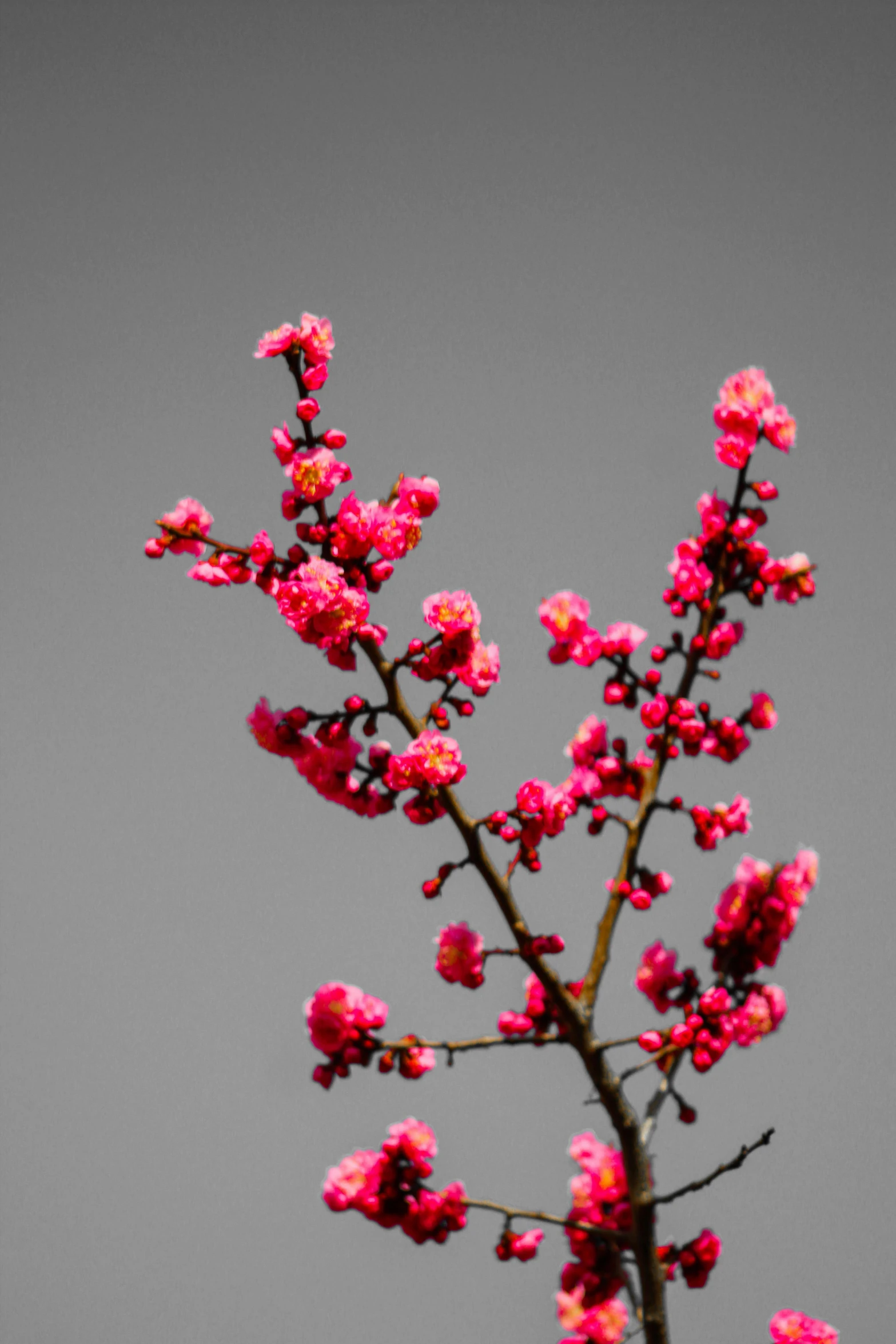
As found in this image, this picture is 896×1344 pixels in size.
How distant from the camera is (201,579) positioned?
57.7 inches

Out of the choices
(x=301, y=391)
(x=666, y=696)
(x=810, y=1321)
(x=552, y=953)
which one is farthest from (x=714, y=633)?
(x=810, y=1321)

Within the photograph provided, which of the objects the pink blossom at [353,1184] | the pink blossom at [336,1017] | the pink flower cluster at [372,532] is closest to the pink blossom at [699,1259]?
the pink blossom at [353,1184]

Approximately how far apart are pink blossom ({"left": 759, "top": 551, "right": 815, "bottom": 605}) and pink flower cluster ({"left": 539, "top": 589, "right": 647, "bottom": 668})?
0.26 metres

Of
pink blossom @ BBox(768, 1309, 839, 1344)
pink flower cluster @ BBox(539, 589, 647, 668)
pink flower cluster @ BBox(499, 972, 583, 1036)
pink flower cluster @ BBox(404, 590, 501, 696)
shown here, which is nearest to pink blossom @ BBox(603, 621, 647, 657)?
pink flower cluster @ BBox(539, 589, 647, 668)

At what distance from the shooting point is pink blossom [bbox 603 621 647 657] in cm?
177

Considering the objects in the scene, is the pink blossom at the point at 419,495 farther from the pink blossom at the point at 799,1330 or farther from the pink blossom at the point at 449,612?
the pink blossom at the point at 799,1330

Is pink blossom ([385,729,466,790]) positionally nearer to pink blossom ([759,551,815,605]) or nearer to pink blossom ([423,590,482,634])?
pink blossom ([423,590,482,634])

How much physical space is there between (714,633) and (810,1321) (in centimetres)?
116

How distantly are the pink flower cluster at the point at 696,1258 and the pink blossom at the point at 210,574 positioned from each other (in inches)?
49.6

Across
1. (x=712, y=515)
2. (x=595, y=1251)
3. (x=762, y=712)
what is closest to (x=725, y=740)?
(x=762, y=712)

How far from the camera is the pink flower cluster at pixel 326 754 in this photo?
1536mm

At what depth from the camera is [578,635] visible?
176cm

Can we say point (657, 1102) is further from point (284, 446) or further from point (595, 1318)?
point (284, 446)

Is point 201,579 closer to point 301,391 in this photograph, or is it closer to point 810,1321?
point 301,391
